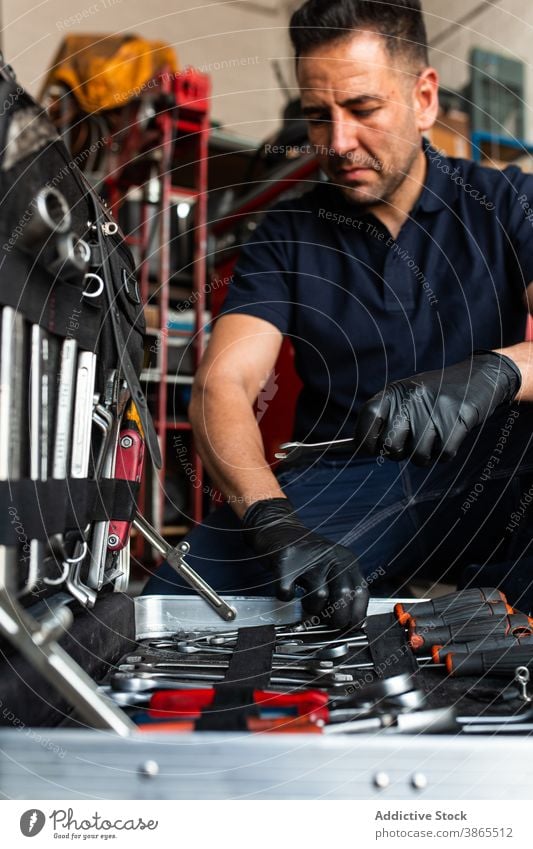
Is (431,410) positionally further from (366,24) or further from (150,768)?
(366,24)

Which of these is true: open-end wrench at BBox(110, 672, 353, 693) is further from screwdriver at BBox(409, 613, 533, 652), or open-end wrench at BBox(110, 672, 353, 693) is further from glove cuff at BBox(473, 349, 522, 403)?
glove cuff at BBox(473, 349, 522, 403)

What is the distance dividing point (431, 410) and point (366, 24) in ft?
2.45

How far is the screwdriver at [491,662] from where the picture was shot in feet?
2.06

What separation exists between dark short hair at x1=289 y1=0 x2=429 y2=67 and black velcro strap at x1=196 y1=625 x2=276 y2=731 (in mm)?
944

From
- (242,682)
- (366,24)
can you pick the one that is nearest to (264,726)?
(242,682)

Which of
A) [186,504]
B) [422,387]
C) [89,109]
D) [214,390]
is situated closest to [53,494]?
[422,387]

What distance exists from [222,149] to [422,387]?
2.04m

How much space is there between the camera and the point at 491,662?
63 cm

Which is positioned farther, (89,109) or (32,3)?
(32,3)

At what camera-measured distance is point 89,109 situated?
2.43 metres

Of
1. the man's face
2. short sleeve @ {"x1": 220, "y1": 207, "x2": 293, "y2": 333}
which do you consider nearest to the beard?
the man's face

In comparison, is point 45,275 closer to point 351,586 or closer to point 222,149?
point 351,586

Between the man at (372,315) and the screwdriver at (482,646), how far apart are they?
0.43m

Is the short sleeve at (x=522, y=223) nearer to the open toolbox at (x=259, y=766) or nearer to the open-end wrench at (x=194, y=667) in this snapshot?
the open-end wrench at (x=194, y=667)
